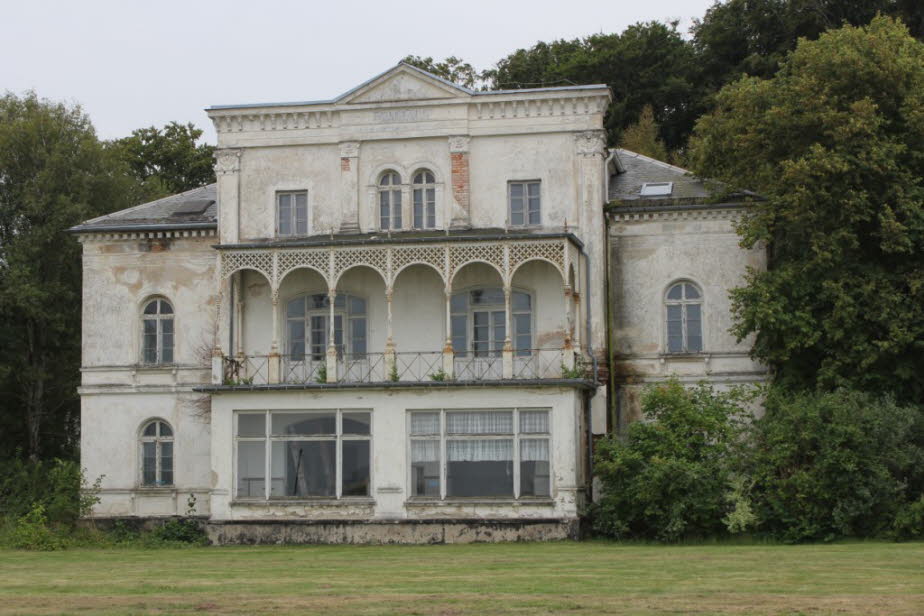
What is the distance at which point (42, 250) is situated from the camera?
146ft

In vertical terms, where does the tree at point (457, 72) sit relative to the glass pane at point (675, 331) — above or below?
above

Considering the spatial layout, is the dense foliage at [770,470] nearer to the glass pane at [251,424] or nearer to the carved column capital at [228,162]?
the glass pane at [251,424]

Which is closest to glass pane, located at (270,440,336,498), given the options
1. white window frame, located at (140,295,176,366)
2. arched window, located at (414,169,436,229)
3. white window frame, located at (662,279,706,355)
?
white window frame, located at (140,295,176,366)

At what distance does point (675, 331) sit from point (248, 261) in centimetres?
1061

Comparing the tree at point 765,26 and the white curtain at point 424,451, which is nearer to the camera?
the white curtain at point 424,451

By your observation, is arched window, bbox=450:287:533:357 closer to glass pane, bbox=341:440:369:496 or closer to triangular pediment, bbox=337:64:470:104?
glass pane, bbox=341:440:369:496

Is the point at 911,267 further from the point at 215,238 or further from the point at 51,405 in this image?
the point at 51,405

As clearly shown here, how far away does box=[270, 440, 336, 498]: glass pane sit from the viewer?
33500mm

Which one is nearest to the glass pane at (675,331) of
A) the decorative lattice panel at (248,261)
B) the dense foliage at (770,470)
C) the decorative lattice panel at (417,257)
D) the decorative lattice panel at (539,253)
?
the dense foliage at (770,470)

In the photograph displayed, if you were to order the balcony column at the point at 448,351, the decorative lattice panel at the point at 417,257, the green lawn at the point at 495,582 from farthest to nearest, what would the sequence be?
the decorative lattice panel at the point at 417,257 < the balcony column at the point at 448,351 < the green lawn at the point at 495,582

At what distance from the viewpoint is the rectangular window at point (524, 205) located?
3516 centimetres

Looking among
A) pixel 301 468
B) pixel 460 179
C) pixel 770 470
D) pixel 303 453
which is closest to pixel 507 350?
pixel 460 179

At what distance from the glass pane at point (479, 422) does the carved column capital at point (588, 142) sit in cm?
687

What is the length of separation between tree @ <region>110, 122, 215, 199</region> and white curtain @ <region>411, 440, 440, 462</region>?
27.7 m
